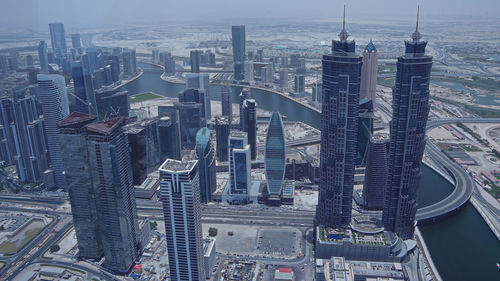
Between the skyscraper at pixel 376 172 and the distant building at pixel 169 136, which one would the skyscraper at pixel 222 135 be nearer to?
the distant building at pixel 169 136

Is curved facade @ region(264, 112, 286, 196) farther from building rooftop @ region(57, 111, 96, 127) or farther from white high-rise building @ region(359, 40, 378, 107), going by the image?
white high-rise building @ region(359, 40, 378, 107)

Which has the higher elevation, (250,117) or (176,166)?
(176,166)

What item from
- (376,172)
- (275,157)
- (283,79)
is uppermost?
(283,79)

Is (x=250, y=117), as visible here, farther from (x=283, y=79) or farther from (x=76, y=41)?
(x=76, y=41)

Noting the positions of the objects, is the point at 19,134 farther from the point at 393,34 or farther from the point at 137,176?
the point at 393,34

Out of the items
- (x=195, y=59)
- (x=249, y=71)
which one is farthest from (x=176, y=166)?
(x=249, y=71)

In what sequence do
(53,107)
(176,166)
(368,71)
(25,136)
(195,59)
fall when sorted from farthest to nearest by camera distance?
1. (195,59)
2. (368,71)
3. (25,136)
4. (53,107)
5. (176,166)

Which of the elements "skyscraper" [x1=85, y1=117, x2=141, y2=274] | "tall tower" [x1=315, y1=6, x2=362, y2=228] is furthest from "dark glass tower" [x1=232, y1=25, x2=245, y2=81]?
"skyscraper" [x1=85, y1=117, x2=141, y2=274]
